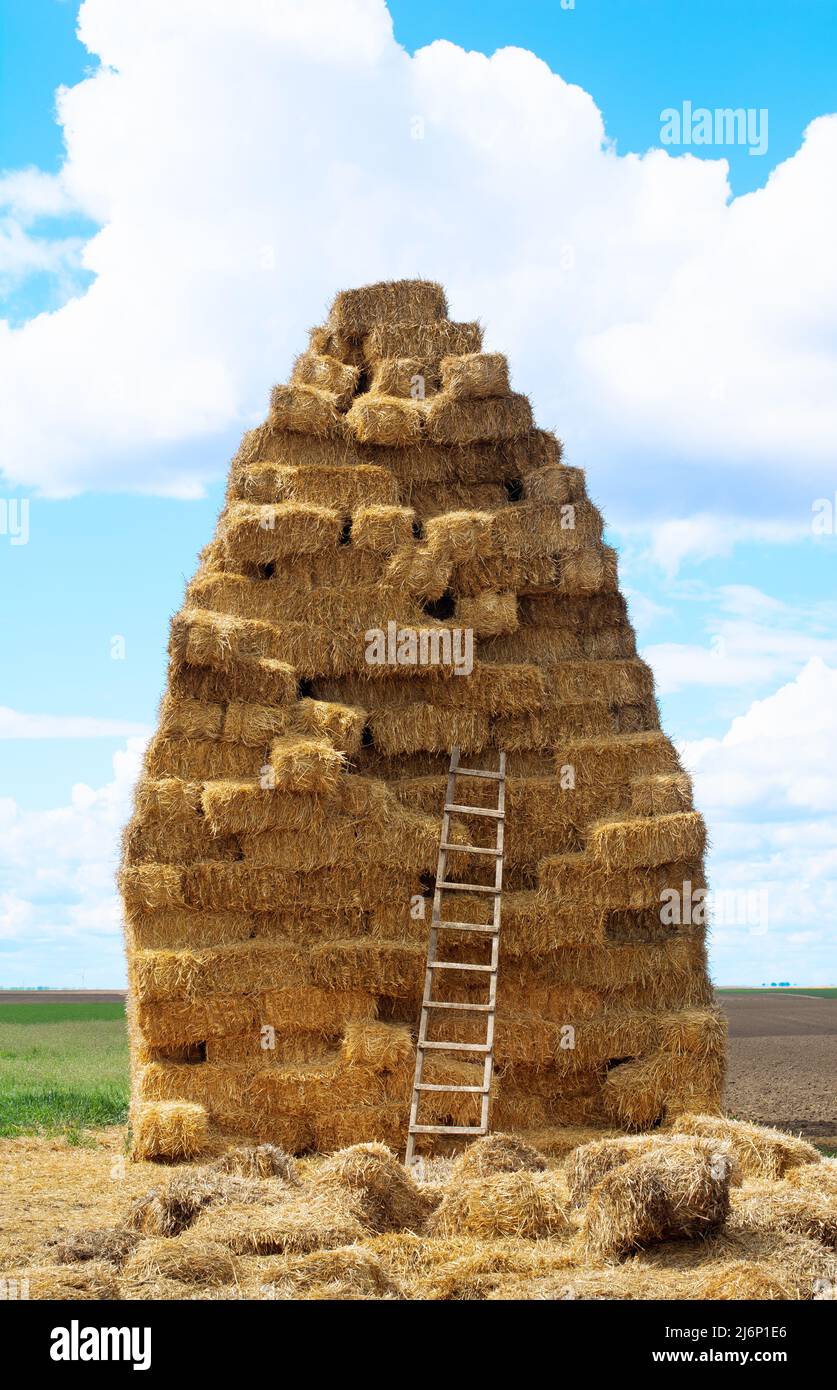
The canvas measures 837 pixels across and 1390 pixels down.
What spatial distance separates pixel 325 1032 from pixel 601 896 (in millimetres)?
2988

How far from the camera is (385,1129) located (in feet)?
38.6

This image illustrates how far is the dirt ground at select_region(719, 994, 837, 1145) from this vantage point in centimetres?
1469

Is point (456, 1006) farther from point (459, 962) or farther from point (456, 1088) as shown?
point (459, 962)

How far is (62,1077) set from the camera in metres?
18.9

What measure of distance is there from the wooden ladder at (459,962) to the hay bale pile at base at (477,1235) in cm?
220

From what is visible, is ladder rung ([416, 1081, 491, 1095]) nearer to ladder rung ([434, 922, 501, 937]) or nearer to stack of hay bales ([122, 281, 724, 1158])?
stack of hay bales ([122, 281, 724, 1158])

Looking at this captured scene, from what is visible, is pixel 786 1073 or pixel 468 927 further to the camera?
pixel 786 1073

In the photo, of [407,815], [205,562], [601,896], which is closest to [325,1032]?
[407,815]

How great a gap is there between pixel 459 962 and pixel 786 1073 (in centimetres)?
866

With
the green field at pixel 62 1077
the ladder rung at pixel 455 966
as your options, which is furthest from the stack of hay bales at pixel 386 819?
the green field at pixel 62 1077

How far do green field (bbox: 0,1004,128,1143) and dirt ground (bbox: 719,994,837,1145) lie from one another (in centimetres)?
749

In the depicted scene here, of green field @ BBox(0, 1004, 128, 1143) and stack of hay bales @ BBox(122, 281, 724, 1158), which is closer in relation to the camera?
stack of hay bales @ BBox(122, 281, 724, 1158)

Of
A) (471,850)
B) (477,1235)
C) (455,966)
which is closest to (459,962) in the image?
(455,966)

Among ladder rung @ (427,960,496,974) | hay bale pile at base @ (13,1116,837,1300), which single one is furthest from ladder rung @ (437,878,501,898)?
hay bale pile at base @ (13,1116,837,1300)
